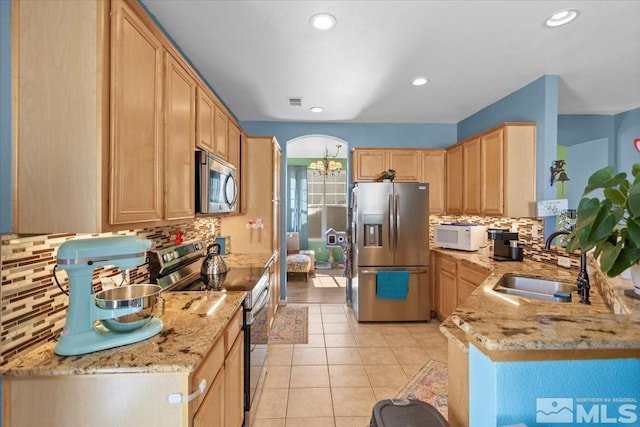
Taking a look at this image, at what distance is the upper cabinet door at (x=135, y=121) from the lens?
3.86ft

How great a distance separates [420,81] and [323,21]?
140 centimetres

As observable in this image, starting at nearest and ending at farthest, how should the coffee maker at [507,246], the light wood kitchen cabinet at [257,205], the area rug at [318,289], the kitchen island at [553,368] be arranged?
the kitchen island at [553,368] → the coffee maker at [507,246] → the light wood kitchen cabinet at [257,205] → the area rug at [318,289]

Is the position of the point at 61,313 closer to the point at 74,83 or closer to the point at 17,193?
the point at 17,193

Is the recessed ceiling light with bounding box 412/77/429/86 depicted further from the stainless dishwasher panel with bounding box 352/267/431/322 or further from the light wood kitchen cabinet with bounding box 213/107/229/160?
the stainless dishwasher panel with bounding box 352/267/431/322

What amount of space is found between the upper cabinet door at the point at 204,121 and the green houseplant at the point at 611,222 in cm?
207

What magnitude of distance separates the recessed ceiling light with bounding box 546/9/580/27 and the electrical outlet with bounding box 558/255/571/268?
1859 mm

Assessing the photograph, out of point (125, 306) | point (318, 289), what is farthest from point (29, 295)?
point (318, 289)

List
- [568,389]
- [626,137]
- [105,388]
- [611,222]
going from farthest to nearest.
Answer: [626,137] → [105,388] → [611,222] → [568,389]

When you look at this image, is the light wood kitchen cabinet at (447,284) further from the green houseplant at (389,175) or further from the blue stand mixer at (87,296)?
the blue stand mixer at (87,296)

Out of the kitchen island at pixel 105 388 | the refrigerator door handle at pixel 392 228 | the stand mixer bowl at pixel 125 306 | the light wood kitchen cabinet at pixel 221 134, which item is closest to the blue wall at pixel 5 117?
the stand mixer bowl at pixel 125 306

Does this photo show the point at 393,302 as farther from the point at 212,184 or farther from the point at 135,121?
the point at 135,121

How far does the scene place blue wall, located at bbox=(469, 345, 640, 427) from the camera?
2.36 ft

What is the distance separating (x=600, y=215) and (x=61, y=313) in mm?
1999

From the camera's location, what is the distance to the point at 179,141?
1762 mm
